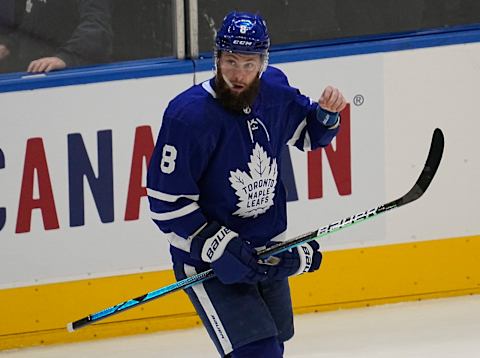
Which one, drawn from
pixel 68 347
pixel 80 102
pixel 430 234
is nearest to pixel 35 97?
pixel 80 102

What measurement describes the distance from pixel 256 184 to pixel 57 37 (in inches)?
53.3

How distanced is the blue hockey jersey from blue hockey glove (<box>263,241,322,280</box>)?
0.06 meters

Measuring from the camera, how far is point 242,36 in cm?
295

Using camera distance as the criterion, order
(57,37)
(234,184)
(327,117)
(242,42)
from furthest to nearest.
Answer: (57,37), (327,117), (234,184), (242,42)

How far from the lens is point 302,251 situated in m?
3.19

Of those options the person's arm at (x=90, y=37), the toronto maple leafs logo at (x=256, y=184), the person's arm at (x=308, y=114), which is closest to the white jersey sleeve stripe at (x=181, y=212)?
the toronto maple leafs logo at (x=256, y=184)

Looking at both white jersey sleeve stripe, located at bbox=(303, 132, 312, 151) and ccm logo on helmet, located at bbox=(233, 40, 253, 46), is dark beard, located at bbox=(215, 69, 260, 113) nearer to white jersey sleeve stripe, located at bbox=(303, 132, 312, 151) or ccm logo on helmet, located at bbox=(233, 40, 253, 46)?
ccm logo on helmet, located at bbox=(233, 40, 253, 46)

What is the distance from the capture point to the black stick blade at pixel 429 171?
10.2ft

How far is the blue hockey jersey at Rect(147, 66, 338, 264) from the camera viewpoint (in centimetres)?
296

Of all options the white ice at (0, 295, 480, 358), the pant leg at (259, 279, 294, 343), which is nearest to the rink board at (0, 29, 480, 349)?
the white ice at (0, 295, 480, 358)

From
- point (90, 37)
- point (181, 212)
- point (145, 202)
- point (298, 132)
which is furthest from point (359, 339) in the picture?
point (181, 212)

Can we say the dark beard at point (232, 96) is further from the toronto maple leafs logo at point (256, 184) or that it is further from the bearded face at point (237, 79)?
the toronto maple leafs logo at point (256, 184)

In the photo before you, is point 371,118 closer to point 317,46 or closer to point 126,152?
point 317,46

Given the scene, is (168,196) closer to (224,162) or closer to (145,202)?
(224,162)
